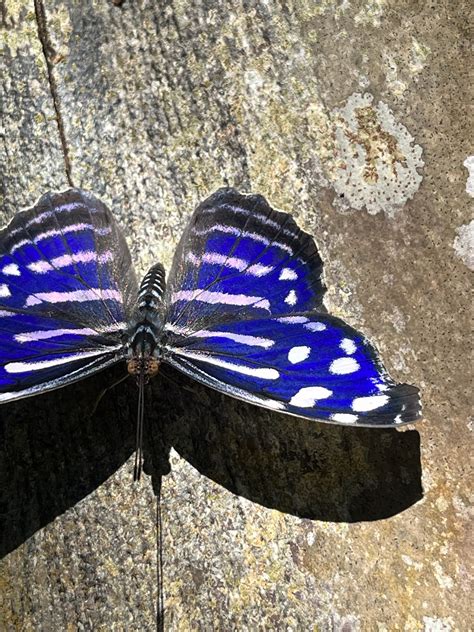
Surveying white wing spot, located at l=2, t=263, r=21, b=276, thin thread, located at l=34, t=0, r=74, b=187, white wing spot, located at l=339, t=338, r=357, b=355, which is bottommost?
white wing spot, located at l=339, t=338, r=357, b=355

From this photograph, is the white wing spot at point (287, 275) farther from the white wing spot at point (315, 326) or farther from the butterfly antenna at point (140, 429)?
the butterfly antenna at point (140, 429)

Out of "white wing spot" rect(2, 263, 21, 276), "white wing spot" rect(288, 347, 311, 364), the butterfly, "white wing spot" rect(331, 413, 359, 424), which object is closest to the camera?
"white wing spot" rect(331, 413, 359, 424)

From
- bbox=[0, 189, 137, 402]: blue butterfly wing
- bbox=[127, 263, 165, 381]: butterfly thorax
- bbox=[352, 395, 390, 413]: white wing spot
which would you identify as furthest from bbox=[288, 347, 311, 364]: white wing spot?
bbox=[0, 189, 137, 402]: blue butterfly wing

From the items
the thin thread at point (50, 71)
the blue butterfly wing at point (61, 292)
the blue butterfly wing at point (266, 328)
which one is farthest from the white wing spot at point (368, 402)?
the thin thread at point (50, 71)

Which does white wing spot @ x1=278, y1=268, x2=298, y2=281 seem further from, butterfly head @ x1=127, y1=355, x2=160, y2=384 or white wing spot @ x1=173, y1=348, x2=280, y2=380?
butterfly head @ x1=127, y1=355, x2=160, y2=384

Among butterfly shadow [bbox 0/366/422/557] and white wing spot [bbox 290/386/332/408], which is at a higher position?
white wing spot [bbox 290/386/332/408]

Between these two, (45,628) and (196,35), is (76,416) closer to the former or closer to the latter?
(45,628)

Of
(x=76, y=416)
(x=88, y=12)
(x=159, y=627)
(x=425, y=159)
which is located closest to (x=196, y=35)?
(x=88, y=12)
